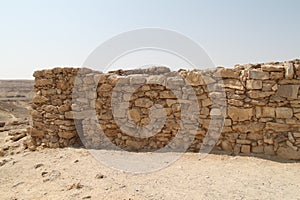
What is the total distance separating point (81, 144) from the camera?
612 centimetres

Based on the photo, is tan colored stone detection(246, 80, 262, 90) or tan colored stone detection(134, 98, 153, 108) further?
tan colored stone detection(134, 98, 153, 108)

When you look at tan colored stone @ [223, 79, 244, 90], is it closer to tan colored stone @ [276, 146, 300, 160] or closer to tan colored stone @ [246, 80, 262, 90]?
tan colored stone @ [246, 80, 262, 90]

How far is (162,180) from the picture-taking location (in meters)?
3.80

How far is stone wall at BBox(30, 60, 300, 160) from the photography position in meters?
4.65

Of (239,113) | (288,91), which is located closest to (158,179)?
(239,113)

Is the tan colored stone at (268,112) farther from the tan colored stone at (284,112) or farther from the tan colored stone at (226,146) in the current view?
the tan colored stone at (226,146)

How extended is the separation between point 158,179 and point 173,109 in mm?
1900

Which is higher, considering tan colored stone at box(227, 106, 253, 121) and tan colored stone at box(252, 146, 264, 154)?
tan colored stone at box(227, 106, 253, 121)

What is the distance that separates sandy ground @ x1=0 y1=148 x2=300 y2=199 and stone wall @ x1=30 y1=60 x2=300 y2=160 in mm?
476

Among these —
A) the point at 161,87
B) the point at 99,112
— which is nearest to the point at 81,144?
the point at 99,112

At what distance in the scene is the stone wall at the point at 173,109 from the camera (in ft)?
15.3

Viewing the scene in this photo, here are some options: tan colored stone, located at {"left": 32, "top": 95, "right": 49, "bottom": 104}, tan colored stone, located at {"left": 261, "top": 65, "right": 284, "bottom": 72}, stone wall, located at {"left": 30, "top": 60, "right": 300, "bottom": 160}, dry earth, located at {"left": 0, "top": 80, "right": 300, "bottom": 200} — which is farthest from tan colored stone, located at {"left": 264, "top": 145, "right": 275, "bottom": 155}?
tan colored stone, located at {"left": 32, "top": 95, "right": 49, "bottom": 104}

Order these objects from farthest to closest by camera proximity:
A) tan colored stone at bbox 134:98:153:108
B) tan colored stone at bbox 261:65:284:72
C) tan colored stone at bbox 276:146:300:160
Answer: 1. tan colored stone at bbox 134:98:153:108
2. tan colored stone at bbox 261:65:284:72
3. tan colored stone at bbox 276:146:300:160

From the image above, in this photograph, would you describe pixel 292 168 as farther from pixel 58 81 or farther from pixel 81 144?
pixel 58 81
